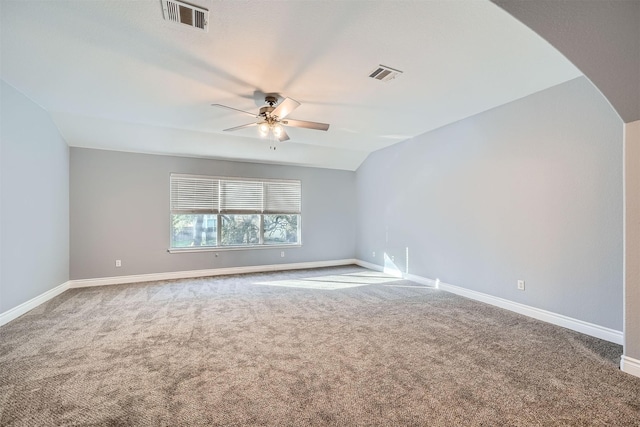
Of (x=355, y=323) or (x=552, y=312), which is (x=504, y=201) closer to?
(x=552, y=312)

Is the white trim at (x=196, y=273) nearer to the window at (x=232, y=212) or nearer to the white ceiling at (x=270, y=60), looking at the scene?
the window at (x=232, y=212)

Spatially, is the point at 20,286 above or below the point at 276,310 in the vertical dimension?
above

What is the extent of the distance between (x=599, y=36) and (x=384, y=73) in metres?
1.57

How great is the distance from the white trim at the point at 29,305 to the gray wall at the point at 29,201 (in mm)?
57

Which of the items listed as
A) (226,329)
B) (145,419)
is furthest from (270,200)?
(145,419)

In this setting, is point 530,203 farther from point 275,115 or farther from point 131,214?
point 131,214

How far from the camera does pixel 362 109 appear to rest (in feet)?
12.5

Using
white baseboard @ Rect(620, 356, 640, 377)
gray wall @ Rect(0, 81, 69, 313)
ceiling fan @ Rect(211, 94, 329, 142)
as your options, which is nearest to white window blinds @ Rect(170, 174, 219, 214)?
gray wall @ Rect(0, 81, 69, 313)

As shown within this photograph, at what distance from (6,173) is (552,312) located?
21.2 feet

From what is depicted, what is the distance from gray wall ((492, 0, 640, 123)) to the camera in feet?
4.99

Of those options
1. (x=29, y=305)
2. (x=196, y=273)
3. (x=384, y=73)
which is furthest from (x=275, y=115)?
(x=29, y=305)

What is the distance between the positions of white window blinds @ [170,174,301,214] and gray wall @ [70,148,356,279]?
159mm

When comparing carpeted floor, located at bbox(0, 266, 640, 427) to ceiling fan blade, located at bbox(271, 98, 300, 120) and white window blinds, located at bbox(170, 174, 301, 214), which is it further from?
ceiling fan blade, located at bbox(271, 98, 300, 120)

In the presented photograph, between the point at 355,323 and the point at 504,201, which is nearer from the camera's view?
the point at 355,323
